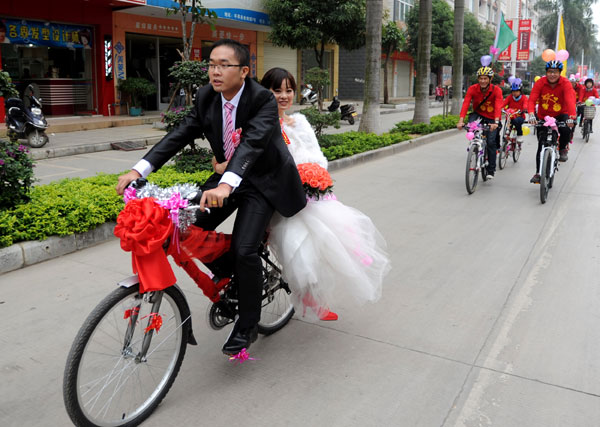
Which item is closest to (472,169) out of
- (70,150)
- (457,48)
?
(70,150)

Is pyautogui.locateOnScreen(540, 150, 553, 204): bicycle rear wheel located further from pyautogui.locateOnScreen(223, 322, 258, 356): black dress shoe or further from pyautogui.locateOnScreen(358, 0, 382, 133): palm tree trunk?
pyautogui.locateOnScreen(358, 0, 382, 133): palm tree trunk

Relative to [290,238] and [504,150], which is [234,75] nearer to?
[290,238]

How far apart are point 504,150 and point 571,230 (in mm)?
4636

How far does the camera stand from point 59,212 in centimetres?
533

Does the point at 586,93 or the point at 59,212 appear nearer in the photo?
the point at 59,212

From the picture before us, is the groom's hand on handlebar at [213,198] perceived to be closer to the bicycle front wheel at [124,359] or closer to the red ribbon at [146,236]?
the red ribbon at [146,236]

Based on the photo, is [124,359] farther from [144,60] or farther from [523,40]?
[523,40]

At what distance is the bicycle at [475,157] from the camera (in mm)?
8094

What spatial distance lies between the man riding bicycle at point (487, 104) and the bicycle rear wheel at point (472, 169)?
41 centimetres

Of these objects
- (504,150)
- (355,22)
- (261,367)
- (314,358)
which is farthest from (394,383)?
(355,22)

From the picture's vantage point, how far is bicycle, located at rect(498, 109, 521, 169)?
1061 cm

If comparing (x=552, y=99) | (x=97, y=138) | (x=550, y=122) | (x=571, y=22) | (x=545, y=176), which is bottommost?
(x=545, y=176)

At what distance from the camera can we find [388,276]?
4.81 m

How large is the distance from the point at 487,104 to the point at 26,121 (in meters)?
8.71
